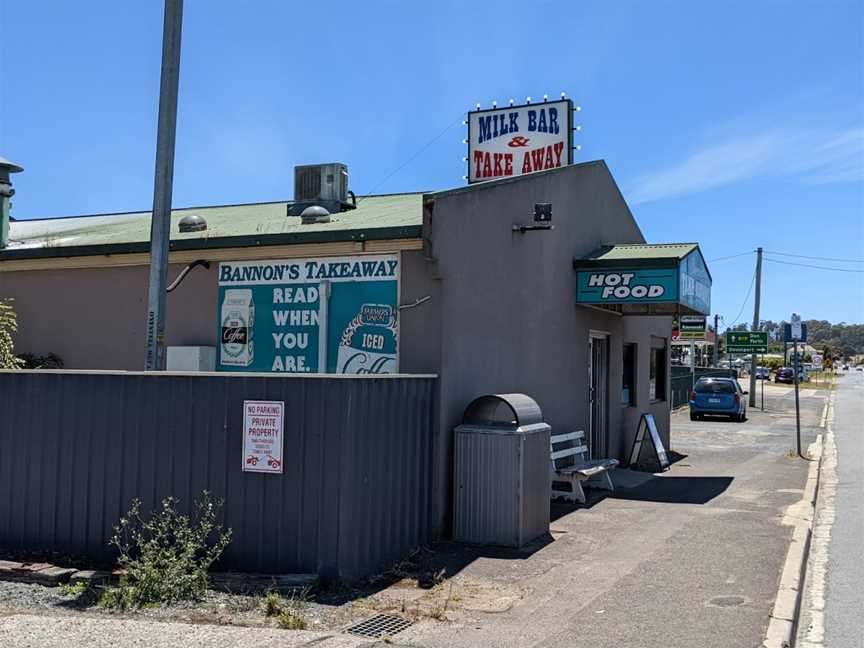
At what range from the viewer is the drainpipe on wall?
12.2 metres

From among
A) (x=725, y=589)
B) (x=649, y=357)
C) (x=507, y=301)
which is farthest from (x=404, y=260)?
(x=649, y=357)

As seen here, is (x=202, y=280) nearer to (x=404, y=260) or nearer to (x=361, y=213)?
Answer: (x=361, y=213)

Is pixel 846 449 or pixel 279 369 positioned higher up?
pixel 279 369

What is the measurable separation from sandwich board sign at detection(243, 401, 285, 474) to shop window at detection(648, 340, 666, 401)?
1267 centimetres

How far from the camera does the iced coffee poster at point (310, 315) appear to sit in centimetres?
946

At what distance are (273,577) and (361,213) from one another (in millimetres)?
5516

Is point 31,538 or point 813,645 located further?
point 31,538

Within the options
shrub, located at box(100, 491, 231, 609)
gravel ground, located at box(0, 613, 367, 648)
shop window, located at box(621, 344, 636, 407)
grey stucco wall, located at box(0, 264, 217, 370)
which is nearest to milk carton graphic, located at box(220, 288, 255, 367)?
grey stucco wall, located at box(0, 264, 217, 370)

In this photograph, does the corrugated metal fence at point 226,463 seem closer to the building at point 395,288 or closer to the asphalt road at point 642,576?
the asphalt road at point 642,576

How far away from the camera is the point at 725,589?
23.6ft

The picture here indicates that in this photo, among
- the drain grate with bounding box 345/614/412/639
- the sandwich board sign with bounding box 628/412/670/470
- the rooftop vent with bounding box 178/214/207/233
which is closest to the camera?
the drain grate with bounding box 345/614/412/639

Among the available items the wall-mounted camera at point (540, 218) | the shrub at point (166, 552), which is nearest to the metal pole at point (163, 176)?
the shrub at point (166, 552)

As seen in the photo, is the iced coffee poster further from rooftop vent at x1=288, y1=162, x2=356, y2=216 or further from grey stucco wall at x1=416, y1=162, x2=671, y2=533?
rooftop vent at x1=288, y1=162, x2=356, y2=216

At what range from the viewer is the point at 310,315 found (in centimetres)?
998
